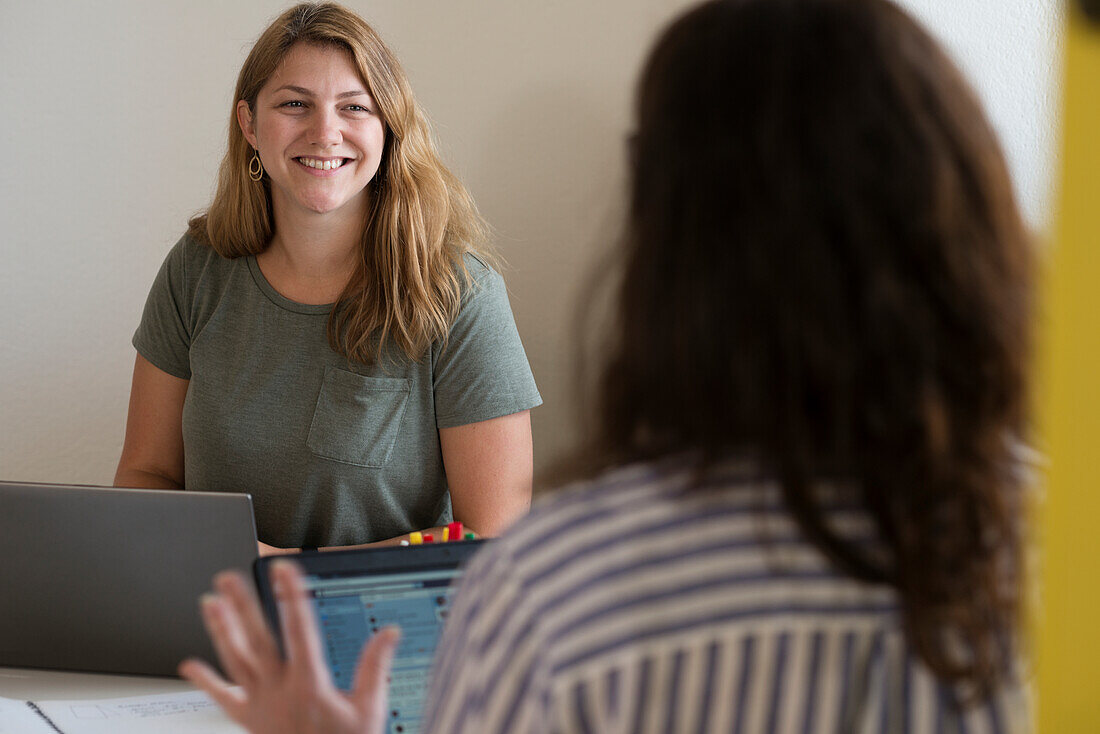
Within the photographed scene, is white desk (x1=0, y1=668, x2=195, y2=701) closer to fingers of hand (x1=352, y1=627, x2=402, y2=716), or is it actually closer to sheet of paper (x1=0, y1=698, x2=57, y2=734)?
sheet of paper (x1=0, y1=698, x2=57, y2=734)

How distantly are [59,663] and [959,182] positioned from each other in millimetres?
1096

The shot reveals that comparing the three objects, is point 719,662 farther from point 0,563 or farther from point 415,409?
point 415,409

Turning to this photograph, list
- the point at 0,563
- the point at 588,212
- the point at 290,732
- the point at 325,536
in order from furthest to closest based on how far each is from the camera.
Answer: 1. the point at 588,212
2. the point at 325,536
3. the point at 0,563
4. the point at 290,732

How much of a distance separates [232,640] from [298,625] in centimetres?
5

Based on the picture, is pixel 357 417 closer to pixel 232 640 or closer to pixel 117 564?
pixel 117 564

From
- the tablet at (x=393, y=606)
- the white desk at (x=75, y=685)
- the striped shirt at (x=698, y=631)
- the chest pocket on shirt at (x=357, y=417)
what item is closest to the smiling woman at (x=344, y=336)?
the chest pocket on shirt at (x=357, y=417)

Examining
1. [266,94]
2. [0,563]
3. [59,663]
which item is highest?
[266,94]

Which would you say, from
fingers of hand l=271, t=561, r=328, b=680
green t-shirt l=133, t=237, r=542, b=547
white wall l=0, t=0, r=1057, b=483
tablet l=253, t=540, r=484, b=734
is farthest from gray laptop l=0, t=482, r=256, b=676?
white wall l=0, t=0, r=1057, b=483

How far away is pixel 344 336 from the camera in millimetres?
1552

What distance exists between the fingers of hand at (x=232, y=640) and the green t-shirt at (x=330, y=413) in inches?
38.3

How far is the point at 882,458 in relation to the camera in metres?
0.46

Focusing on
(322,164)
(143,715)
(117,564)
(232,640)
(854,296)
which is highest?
Answer: (322,164)

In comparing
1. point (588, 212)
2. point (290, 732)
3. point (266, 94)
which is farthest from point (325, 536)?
point (290, 732)

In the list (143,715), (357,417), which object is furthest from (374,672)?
(357,417)
